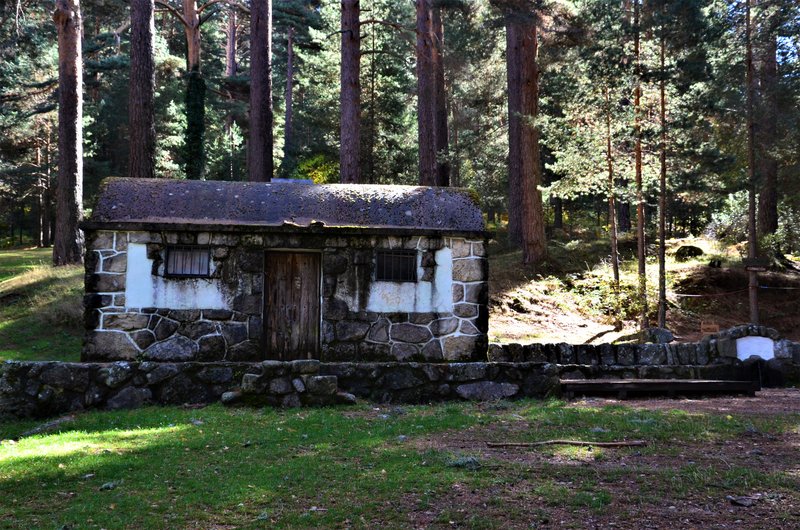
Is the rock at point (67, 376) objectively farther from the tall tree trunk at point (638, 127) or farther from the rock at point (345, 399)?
the tall tree trunk at point (638, 127)

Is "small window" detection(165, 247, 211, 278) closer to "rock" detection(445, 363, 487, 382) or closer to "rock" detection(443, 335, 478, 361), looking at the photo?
"rock" detection(443, 335, 478, 361)

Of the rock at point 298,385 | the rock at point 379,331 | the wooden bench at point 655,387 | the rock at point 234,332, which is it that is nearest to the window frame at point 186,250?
the rock at point 234,332

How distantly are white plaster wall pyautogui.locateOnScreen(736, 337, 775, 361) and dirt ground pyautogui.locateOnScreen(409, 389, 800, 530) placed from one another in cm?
511

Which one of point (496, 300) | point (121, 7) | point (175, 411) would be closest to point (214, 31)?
point (121, 7)

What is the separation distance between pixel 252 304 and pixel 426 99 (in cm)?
1260

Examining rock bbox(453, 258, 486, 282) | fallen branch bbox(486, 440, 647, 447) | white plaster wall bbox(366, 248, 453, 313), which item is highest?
rock bbox(453, 258, 486, 282)

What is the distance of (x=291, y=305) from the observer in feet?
43.6

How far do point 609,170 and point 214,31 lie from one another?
30.4 meters

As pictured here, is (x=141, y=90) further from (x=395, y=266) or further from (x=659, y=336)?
(x=659, y=336)

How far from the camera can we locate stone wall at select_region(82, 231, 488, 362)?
12.7m

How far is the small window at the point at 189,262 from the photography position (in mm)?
12852

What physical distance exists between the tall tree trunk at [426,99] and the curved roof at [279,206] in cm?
952

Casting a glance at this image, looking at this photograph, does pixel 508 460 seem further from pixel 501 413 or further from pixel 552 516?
pixel 501 413

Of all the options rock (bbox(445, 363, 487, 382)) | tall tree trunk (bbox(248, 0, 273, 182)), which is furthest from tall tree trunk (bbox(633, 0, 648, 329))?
tall tree trunk (bbox(248, 0, 273, 182))
